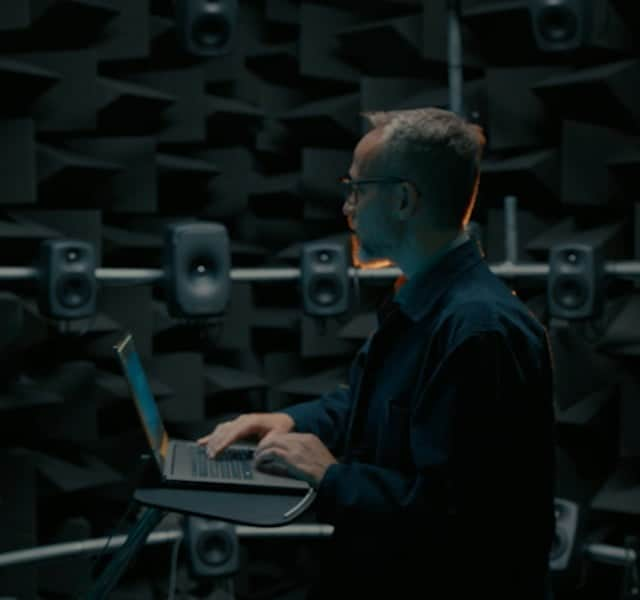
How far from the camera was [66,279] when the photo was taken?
118 inches

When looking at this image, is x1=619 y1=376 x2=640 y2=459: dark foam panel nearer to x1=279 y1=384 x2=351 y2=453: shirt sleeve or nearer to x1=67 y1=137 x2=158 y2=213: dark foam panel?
x1=67 y1=137 x2=158 y2=213: dark foam panel

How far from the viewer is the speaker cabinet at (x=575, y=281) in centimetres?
307

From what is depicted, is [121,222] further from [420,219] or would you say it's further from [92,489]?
[420,219]

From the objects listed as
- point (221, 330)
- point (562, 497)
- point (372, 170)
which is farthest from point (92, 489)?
point (372, 170)

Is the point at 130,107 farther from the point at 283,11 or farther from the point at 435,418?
the point at 435,418

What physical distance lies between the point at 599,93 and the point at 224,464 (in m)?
2.43

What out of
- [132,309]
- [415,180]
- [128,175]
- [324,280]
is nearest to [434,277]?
[415,180]

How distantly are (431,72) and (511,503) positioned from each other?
9.72ft

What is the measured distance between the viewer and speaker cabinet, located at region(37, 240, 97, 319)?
117 inches

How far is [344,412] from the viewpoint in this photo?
5.28 feet

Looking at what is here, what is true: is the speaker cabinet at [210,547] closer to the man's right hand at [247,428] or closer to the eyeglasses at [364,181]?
the man's right hand at [247,428]

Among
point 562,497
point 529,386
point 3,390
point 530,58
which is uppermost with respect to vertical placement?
point 530,58

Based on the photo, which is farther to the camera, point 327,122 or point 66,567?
point 327,122

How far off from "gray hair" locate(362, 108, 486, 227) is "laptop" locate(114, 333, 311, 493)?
425 millimetres
